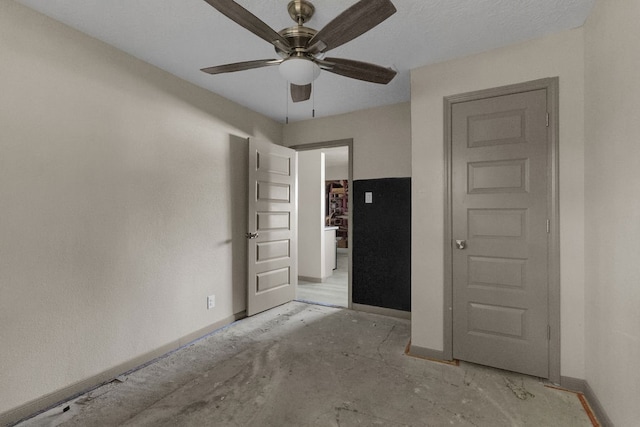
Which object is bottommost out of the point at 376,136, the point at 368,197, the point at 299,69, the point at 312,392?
the point at 312,392

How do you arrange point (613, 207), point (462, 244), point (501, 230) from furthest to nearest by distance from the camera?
point (462, 244) < point (501, 230) < point (613, 207)

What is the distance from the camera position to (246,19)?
4.47 feet

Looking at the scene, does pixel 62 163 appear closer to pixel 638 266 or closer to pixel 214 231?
pixel 214 231

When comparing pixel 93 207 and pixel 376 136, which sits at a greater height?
pixel 376 136

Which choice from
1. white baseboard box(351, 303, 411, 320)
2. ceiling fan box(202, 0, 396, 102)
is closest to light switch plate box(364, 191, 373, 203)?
white baseboard box(351, 303, 411, 320)

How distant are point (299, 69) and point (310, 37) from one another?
0.61 feet

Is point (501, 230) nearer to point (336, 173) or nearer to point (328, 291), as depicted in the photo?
point (328, 291)

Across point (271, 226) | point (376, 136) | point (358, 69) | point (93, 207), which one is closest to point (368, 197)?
point (376, 136)

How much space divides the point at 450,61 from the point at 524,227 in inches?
56.2

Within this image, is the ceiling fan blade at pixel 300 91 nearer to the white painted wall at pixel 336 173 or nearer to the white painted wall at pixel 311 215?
the white painted wall at pixel 311 215

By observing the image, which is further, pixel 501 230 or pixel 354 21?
pixel 501 230

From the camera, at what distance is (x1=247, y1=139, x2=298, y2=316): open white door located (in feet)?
11.3

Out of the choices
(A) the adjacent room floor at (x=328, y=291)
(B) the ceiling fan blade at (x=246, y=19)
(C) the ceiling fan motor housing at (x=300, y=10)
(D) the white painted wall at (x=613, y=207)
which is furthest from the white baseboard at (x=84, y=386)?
(D) the white painted wall at (x=613, y=207)

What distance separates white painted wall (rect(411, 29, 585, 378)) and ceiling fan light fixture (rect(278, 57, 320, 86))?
1.23 meters
